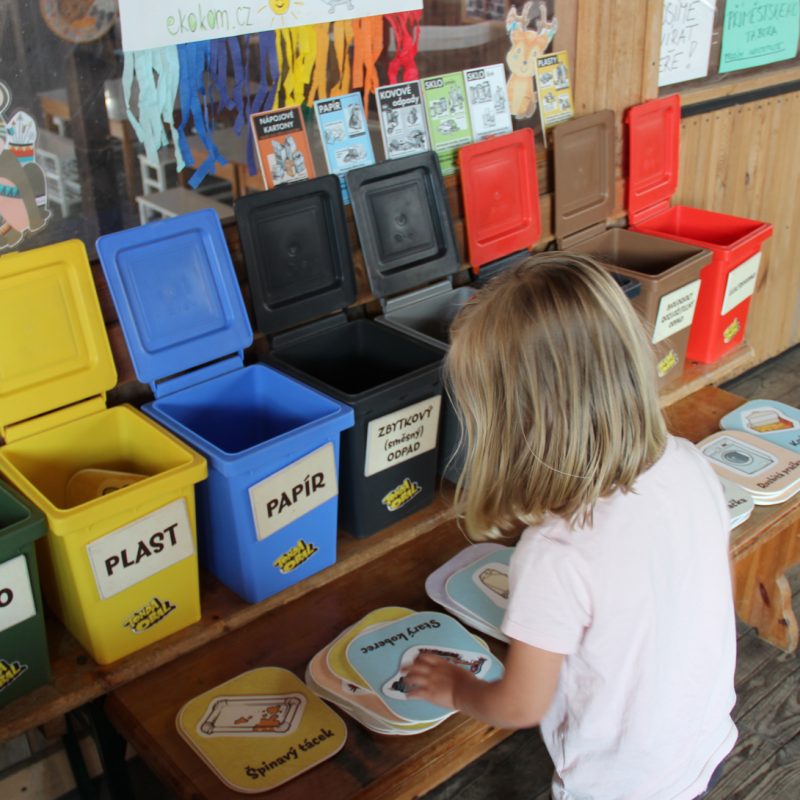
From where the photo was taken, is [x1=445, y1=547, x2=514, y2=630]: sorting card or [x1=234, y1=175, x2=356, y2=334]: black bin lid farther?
[x1=234, y1=175, x2=356, y2=334]: black bin lid

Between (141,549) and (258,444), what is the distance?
22cm

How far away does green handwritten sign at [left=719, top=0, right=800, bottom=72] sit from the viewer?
266 centimetres

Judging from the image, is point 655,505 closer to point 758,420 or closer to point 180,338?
point 180,338

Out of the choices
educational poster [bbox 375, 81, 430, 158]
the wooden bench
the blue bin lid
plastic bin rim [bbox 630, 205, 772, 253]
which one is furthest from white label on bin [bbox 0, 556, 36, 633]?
plastic bin rim [bbox 630, 205, 772, 253]

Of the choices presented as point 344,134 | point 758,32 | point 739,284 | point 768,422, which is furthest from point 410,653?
point 758,32

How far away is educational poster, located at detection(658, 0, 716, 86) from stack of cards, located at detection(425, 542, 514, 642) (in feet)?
4.84

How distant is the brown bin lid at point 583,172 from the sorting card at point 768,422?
575 millimetres

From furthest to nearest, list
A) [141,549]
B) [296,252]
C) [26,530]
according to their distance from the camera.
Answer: [296,252]
[141,549]
[26,530]

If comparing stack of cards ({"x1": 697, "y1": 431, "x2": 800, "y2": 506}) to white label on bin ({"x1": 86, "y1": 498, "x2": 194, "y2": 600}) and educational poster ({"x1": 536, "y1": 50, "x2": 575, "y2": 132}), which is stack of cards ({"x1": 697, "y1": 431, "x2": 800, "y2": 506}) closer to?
educational poster ({"x1": 536, "y1": 50, "x2": 575, "y2": 132})

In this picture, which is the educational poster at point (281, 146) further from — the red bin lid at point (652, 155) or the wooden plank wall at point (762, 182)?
the wooden plank wall at point (762, 182)

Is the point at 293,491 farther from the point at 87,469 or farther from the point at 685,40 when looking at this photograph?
the point at 685,40

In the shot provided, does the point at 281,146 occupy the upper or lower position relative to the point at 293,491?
upper

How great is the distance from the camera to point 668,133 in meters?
2.39

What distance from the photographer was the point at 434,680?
1.19 metres
